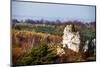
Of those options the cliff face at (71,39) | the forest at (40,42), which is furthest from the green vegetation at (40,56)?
the cliff face at (71,39)

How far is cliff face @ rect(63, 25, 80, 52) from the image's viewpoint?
2.54 metres

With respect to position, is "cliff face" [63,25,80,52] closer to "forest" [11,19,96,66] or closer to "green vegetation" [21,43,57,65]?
"forest" [11,19,96,66]

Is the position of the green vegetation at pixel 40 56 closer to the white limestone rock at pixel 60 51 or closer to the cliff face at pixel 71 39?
the white limestone rock at pixel 60 51

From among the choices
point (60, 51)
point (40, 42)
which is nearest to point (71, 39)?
point (60, 51)

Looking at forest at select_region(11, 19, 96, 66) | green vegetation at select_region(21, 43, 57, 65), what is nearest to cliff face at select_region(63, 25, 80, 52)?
forest at select_region(11, 19, 96, 66)

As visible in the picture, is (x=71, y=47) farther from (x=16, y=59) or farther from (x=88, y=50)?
(x=16, y=59)

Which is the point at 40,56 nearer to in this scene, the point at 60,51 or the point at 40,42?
the point at 40,42

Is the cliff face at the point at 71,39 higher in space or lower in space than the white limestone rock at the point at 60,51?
higher

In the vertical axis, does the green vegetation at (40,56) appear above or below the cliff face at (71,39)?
below

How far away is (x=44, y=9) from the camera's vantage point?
2445 mm

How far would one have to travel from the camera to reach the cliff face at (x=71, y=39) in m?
2.54

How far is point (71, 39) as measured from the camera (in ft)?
8.40

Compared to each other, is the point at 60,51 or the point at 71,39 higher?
the point at 71,39

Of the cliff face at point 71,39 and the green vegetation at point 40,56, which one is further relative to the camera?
the cliff face at point 71,39
